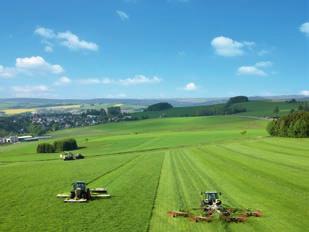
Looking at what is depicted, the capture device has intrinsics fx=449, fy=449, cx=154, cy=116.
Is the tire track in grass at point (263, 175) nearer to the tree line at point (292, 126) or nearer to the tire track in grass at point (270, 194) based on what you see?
the tire track in grass at point (270, 194)

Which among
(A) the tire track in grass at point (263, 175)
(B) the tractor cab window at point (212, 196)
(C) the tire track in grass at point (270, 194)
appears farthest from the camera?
(A) the tire track in grass at point (263, 175)

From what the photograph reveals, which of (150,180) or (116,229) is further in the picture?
(150,180)

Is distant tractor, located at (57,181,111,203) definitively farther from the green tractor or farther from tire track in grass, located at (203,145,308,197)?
tire track in grass, located at (203,145,308,197)

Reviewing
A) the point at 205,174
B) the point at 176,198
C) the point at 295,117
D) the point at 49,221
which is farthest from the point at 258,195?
the point at 295,117

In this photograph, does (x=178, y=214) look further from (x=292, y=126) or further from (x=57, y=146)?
(x=57, y=146)

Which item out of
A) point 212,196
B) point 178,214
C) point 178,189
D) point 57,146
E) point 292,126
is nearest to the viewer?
point 178,214

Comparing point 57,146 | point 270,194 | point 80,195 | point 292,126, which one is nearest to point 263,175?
point 270,194

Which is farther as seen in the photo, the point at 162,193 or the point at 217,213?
the point at 162,193

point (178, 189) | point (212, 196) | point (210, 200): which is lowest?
point (178, 189)

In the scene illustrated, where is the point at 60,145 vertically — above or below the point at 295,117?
below

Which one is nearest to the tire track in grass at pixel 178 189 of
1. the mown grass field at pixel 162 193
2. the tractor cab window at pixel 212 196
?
the mown grass field at pixel 162 193

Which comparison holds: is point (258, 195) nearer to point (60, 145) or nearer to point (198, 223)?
point (198, 223)
